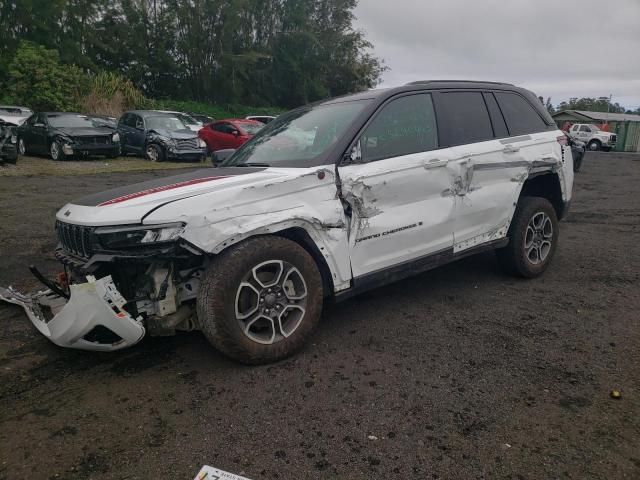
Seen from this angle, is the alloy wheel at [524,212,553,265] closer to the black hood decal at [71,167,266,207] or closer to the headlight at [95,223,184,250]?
the black hood decal at [71,167,266,207]

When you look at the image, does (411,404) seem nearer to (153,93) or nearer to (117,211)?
(117,211)

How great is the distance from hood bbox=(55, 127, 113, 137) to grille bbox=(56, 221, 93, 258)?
12418 mm

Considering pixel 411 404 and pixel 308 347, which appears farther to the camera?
pixel 308 347

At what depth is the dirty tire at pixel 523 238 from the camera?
4480mm

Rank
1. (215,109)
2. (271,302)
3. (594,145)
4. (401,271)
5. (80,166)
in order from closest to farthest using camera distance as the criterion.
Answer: (271,302), (401,271), (80,166), (594,145), (215,109)

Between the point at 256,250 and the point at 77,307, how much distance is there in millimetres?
1045

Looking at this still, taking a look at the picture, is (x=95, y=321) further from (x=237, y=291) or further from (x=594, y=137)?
(x=594, y=137)

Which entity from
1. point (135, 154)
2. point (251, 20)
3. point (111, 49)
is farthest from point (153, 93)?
point (135, 154)

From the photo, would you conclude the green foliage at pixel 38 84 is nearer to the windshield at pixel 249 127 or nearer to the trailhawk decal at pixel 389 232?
the windshield at pixel 249 127

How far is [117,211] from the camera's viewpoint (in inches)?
112

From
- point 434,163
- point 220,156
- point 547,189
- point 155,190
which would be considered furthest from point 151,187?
point 547,189

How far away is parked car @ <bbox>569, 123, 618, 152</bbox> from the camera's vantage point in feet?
100

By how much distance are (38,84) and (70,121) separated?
892 centimetres

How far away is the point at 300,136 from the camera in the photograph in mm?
3814
